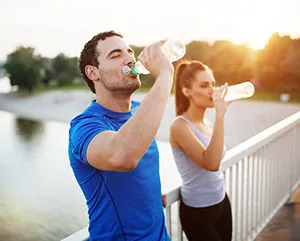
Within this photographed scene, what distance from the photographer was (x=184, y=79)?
1351 mm

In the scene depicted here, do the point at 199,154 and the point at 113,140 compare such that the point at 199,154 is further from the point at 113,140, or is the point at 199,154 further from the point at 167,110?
the point at 167,110

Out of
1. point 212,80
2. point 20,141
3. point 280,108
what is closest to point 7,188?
point 20,141

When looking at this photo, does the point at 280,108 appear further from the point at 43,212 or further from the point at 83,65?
the point at 83,65

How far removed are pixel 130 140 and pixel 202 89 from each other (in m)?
0.73

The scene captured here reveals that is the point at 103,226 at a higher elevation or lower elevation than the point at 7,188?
higher

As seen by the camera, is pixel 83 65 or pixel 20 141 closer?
pixel 83 65

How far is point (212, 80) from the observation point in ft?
4.33

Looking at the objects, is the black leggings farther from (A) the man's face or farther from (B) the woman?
(A) the man's face

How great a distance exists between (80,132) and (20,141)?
13.2m

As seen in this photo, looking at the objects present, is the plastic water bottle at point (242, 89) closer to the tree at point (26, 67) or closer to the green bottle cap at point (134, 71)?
the green bottle cap at point (134, 71)

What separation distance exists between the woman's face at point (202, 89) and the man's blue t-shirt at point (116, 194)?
51 centimetres

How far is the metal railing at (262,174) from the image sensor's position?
1.65 meters

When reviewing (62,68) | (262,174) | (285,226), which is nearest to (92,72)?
(262,174)

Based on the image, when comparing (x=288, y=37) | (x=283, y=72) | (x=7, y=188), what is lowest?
(x=7, y=188)
